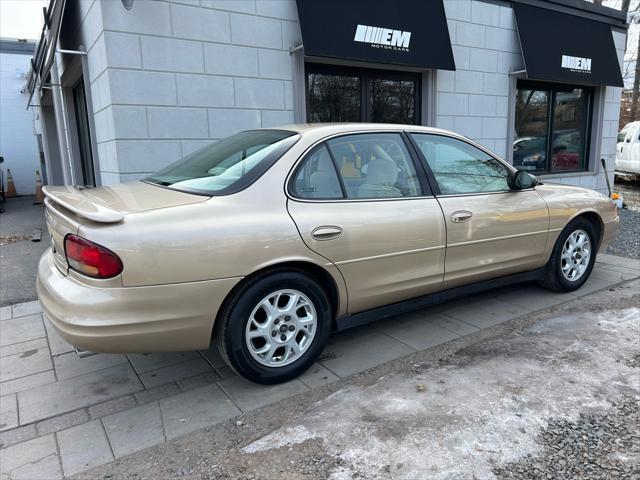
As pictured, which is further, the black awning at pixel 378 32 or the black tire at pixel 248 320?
the black awning at pixel 378 32

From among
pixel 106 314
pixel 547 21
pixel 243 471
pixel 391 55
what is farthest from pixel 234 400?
pixel 547 21

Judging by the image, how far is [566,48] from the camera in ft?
29.9

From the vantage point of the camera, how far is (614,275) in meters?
5.48

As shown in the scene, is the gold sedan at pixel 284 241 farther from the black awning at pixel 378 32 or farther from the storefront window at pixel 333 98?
the storefront window at pixel 333 98

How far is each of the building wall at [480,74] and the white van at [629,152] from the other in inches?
332

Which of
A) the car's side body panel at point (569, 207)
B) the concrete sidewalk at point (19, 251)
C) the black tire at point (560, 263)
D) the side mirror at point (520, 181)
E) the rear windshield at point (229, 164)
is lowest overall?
the concrete sidewalk at point (19, 251)

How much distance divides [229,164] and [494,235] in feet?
7.22

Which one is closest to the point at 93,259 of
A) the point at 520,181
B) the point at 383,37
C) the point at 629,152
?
the point at 520,181

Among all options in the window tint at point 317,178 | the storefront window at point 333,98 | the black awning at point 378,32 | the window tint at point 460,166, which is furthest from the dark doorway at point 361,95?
the window tint at point 317,178

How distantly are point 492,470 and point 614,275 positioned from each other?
163 inches

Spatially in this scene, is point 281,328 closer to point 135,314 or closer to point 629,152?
point 135,314

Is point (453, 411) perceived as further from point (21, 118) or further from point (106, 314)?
point (21, 118)

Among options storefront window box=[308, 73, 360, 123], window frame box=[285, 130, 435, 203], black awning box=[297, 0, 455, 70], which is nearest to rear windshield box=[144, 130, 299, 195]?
window frame box=[285, 130, 435, 203]

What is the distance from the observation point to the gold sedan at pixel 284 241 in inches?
99.9
